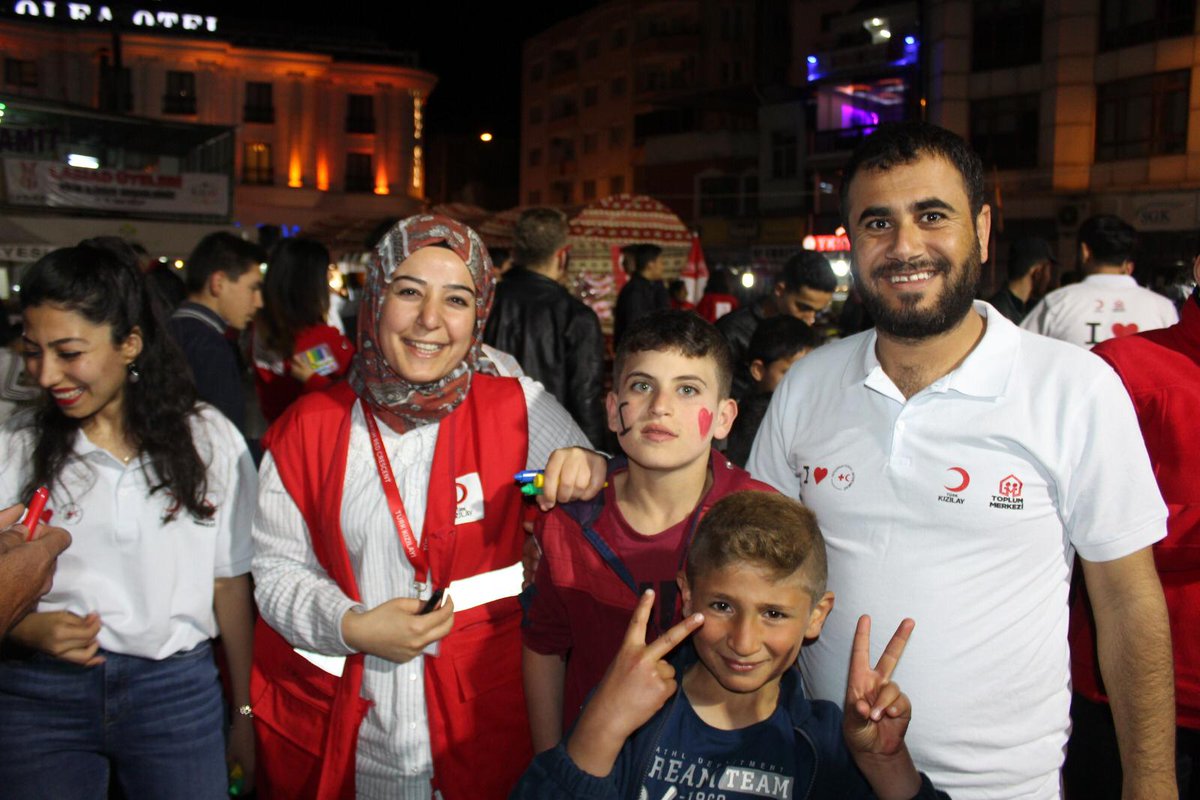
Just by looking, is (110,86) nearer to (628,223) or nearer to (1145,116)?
(628,223)

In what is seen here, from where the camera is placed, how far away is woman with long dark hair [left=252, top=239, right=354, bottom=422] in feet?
17.6

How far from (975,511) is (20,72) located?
5293 cm

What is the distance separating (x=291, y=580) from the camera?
8.46 ft

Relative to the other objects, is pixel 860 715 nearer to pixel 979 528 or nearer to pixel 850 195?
pixel 979 528

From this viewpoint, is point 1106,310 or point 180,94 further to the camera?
point 180,94

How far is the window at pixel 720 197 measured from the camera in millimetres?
39312

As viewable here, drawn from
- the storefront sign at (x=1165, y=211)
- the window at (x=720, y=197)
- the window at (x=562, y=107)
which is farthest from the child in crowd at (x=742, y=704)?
the window at (x=562, y=107)

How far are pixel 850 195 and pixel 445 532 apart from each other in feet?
4.71

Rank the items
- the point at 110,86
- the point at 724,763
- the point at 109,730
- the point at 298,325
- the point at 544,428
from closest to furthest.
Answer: the point at 724,763, the point at 109,730, the point at 544,428, the point at 298,325, the point at 110,86

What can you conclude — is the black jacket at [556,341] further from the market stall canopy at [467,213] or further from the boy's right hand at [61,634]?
the market stall canopy at [467,213]

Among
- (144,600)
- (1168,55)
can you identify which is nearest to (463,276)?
(144,600)

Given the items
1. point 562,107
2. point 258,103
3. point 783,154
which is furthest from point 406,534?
point 562,107

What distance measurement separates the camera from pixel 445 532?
260cm

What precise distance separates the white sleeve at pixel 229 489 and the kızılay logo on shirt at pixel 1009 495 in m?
2.19
